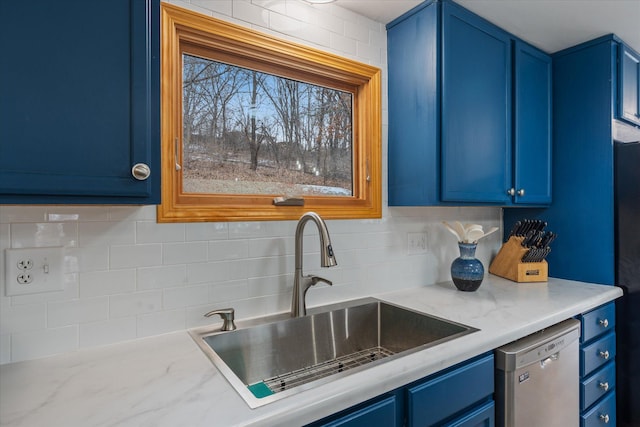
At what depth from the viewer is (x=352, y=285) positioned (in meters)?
1.68

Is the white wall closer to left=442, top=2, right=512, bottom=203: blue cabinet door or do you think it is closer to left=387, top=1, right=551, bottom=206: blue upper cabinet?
left=387, top=1, right=551, bottom=206: blue upper cabinet

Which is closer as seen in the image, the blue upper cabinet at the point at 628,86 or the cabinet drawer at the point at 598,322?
the cabinet drawer at the point at 598,322

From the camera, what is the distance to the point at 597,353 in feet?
5.58

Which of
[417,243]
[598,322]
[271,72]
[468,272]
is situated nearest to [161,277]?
[271,72]

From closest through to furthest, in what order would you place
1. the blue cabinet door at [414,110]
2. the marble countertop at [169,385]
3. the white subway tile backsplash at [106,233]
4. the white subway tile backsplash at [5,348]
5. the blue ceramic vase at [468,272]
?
the marble countertop at [169,385], the white subway tile backsplash at [5,348], the white subway tile backsplash at [106,233], the blue cabinet door at [414,110], the blue ceramic vase at [468,272]

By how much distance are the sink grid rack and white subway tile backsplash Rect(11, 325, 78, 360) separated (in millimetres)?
622

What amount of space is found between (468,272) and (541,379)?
0.56 m

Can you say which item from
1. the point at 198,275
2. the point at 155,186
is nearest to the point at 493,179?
the point at 198,275

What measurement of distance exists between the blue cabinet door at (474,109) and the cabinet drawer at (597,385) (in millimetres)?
914

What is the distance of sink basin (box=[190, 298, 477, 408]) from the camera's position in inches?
48.1

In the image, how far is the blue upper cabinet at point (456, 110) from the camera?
63.3 inches

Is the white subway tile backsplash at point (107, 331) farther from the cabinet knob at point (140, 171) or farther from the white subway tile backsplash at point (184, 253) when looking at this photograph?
the cabinet knob at point (140, 171)

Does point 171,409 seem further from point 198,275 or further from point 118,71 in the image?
point 118,71

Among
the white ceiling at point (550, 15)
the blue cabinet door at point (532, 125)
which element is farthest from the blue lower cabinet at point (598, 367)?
the white ceiling at point (550, 15)
